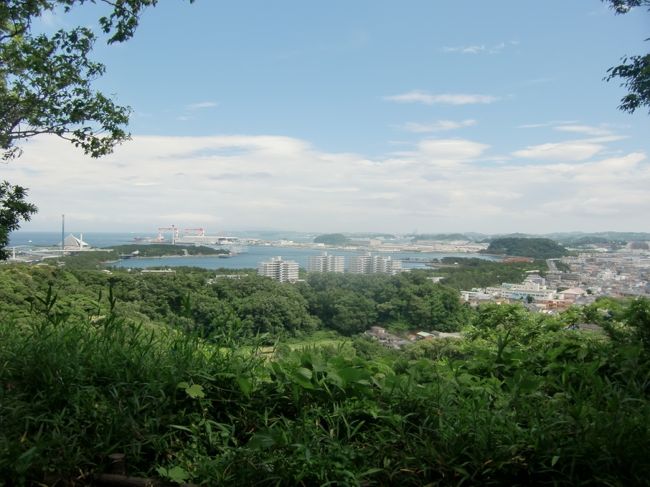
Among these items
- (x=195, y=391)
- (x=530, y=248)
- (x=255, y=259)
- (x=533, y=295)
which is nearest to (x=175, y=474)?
(x=195, y=391)

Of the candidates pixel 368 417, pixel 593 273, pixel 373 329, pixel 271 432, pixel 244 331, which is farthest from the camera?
pixel 593 273

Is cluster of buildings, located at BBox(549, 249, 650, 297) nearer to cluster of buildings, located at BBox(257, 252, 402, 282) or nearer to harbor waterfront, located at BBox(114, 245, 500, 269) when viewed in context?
harbor waterfront, located at BBox(114, 245, 500, 269)

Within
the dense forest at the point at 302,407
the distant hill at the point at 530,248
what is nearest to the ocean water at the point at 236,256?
the distant hill at the point at 530,248

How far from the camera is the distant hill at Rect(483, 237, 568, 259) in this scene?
4.86 meters

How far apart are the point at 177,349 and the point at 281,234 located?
4495mm

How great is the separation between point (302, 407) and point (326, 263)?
3.41 metres

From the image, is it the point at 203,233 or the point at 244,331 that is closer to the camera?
the point at 244,331

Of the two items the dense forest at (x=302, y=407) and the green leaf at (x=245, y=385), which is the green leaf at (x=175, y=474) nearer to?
the dense forest at (x=302, y=407)

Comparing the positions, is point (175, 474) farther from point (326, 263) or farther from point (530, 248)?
point (530, 248)

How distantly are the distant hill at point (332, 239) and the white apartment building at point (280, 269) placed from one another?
0.88m

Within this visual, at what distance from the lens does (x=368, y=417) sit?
1.90m

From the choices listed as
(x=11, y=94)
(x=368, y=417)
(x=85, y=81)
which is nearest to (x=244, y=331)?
(x=368, y=417)

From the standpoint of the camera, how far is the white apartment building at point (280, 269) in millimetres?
5125

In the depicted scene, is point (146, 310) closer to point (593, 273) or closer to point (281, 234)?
point (281, 234)
